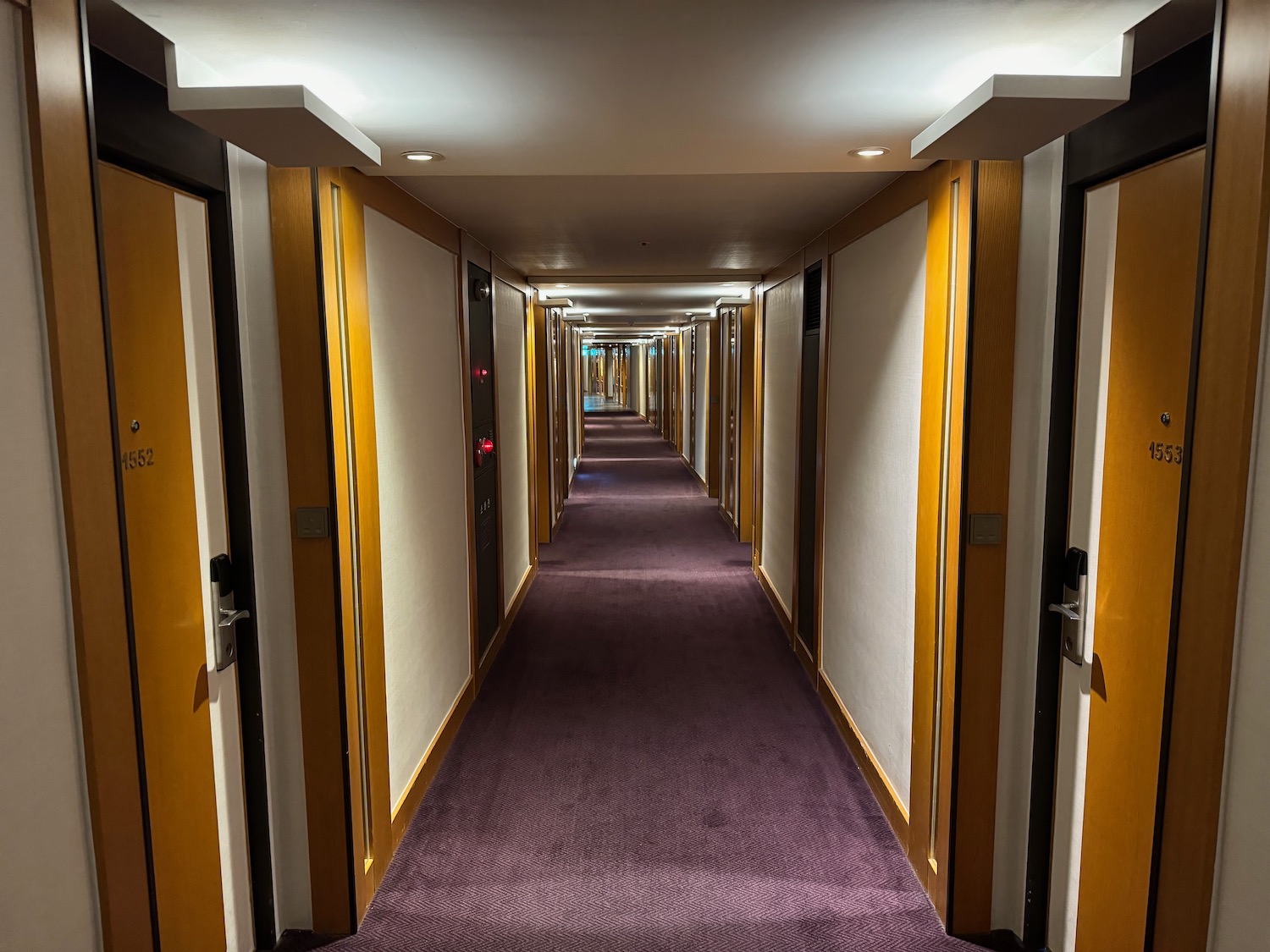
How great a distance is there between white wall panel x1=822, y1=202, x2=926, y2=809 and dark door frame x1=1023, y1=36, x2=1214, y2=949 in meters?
0.54

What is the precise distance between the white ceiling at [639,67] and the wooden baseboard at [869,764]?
90.5 inches

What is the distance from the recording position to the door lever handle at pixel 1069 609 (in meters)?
2.25

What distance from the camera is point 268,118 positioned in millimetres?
1603

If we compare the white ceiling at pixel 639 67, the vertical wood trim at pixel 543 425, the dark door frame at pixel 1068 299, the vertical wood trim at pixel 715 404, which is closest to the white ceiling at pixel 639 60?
the white ceiling at pixel 639 67

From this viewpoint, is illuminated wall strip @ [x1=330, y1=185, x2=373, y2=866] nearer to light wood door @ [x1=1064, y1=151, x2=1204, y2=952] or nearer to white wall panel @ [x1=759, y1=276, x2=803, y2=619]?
light wood door @ [x1=1064, y1=151, x2=1204, y2=952]

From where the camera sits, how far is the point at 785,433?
18.1 ft

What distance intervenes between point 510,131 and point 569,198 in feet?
3.87

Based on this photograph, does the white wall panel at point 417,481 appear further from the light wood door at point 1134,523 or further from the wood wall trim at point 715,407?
the wood wall trim at point 715,407

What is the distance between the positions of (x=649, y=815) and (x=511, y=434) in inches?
127

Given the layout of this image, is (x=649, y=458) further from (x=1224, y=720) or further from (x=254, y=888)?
(x=1224, y=720)

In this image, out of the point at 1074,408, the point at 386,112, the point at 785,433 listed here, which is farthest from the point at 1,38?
the point at 785,433

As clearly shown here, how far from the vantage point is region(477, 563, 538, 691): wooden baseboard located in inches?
179

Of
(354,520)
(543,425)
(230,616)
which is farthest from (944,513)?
(543,425)

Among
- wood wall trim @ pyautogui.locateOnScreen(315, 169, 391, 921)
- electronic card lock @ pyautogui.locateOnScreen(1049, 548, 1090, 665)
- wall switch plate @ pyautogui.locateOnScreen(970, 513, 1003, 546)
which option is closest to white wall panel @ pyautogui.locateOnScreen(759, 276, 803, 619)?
wall switch plate @ pyautogui.locateOnScreen(970, 513, 1003, 546)
